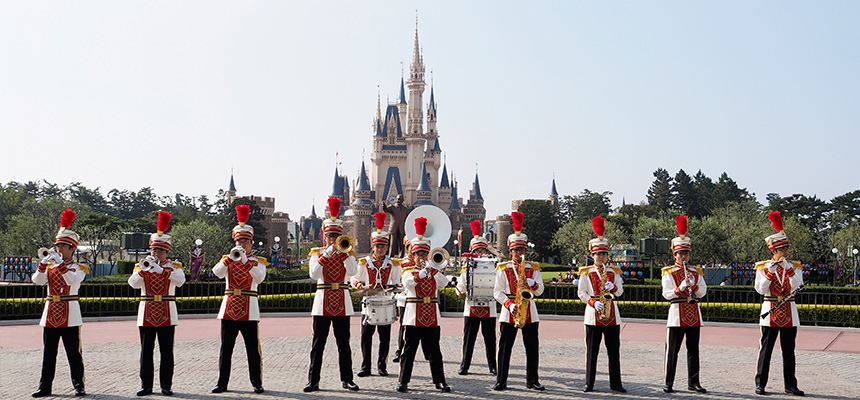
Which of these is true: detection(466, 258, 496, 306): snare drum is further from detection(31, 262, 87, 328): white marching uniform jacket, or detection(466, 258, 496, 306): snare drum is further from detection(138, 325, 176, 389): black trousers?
detection(31, 262, 87, 328): white marching uniform jacket

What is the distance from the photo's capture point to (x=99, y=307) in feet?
68.9

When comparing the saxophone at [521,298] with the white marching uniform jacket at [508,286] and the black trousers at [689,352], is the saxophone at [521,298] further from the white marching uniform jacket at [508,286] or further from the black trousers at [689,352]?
the black trousers at [689,352]

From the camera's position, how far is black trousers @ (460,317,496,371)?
11.7 meters

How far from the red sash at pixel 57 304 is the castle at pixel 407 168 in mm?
104140

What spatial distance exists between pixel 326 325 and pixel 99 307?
43.0ft

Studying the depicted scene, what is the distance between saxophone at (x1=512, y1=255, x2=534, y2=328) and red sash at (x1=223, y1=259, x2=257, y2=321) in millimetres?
3642

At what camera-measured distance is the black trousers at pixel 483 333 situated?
38.3 feet

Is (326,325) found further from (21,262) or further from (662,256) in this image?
(662,256)

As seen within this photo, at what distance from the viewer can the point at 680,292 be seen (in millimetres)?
10469

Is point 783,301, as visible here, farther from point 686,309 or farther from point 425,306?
point 425,306

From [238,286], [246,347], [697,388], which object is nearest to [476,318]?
[697,388]

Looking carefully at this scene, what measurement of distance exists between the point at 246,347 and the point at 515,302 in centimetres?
372

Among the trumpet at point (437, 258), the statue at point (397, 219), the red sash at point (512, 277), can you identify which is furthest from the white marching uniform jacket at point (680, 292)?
the statue at point (397, 219)

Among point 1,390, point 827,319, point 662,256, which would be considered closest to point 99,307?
point 1,390
